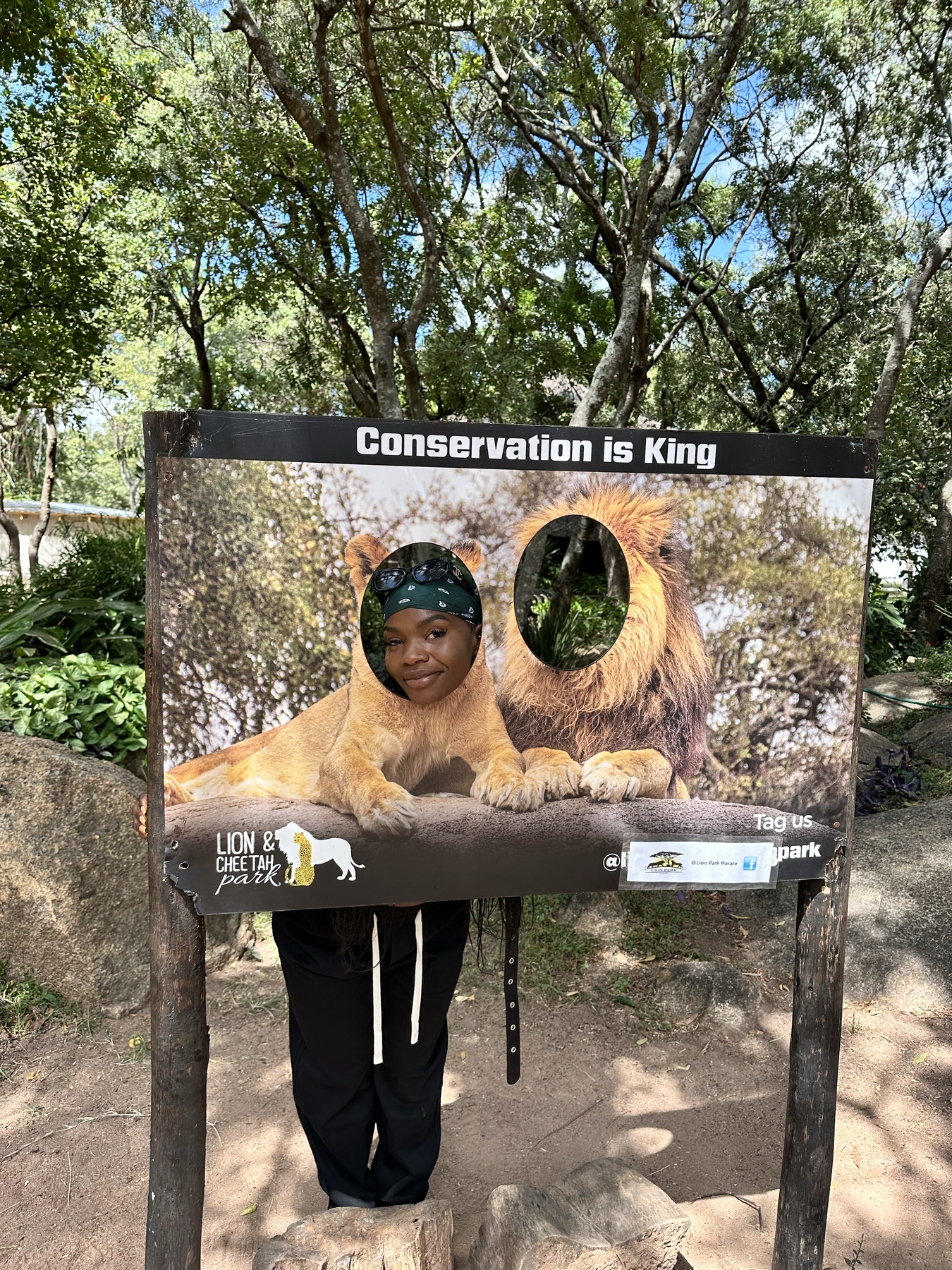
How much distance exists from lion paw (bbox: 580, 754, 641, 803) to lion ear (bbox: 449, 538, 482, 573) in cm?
49

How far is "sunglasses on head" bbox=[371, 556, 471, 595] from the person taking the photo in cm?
178

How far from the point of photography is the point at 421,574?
1.79 m

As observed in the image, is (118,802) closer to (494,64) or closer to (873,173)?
(494,64)

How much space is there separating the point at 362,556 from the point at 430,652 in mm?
247

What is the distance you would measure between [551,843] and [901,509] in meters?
11.3

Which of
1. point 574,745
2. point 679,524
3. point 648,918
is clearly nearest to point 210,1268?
point 574,745

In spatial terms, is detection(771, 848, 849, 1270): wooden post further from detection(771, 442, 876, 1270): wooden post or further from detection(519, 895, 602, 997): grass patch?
detection(519, 895, 602, 997): grass patch

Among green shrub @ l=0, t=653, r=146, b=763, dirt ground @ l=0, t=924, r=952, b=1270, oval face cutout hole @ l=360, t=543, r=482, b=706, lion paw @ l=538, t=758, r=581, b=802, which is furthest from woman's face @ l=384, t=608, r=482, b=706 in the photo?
green shrub @ l=0, t=653, r=146, b=763

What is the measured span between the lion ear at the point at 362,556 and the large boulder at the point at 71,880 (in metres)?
2.57

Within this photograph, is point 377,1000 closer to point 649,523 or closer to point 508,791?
point 508,791

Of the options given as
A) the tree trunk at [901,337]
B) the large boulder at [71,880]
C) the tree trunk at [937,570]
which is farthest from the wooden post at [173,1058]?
the tree trunk at [937,570]

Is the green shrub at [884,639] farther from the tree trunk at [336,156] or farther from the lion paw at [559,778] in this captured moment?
the lion paw at [559,778]

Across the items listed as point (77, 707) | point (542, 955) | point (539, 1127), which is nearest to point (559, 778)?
point (539, 1127)

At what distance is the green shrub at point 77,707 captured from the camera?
4348 millimetres
